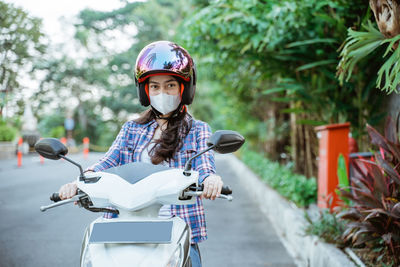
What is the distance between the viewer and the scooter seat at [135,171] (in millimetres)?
1711

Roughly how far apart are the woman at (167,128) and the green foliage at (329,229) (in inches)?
81.0

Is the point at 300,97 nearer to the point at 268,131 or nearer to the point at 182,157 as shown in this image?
the point at 182,157

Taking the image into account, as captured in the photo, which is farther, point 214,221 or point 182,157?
point 214,221

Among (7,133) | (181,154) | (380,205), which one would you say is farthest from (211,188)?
(7,133)

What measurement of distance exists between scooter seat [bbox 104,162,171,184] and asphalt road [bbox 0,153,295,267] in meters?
2.75

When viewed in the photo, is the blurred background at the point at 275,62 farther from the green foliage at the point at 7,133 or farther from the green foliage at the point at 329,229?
the green foliage at the point at 7,133

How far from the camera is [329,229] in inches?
157

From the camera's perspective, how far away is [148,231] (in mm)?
1582

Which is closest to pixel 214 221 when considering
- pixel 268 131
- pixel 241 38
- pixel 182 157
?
pixel 241 38

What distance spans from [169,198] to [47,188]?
8.58 meters

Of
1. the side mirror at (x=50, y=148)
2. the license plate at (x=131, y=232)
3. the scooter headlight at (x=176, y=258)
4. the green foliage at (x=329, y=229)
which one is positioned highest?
the side mirror at (x=50, y=148)

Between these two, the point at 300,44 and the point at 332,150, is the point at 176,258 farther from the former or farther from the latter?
the point at 300,44

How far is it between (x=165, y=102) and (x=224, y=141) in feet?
2.15

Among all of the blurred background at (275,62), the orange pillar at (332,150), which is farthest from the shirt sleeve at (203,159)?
the orange pillar at (332,150)
